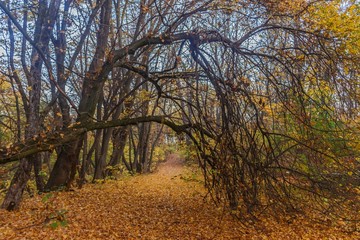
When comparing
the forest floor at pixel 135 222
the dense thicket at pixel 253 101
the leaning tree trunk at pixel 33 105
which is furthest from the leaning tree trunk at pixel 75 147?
the leaning tree trunk at pixel 33 105

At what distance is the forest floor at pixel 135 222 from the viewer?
5195 millimetres

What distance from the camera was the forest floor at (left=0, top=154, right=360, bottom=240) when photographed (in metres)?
5.20

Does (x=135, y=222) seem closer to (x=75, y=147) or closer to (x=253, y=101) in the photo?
(x=75, y=147)

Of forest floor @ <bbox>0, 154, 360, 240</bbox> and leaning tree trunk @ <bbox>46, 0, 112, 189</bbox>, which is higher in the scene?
leaning tree trunk @ <bbox>46, 0, 112, 189</bbox>

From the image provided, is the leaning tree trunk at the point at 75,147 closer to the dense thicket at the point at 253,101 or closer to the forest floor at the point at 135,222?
the dense thicket at the point at 253,101

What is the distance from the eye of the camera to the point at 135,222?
6008 mm

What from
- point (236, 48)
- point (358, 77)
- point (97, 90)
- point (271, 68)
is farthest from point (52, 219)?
point (358, 77)

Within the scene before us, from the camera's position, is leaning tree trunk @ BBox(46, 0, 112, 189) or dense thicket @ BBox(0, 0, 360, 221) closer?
dense thicket @ BBox(0, 0, 360, 221)

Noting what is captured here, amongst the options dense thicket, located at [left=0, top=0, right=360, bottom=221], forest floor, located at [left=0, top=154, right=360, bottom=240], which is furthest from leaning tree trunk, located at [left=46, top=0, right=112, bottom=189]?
forest floor, located at [left=0, top=154, right=360, bottom=240]

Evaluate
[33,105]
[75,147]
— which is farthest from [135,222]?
[33,105]

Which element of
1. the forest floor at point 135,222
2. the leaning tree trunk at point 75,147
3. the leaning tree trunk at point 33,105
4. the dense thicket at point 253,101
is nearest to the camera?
the dense thicket at point 253,101

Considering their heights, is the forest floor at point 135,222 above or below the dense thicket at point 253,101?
below

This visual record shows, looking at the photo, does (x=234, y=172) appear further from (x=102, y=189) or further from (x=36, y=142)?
(x=102, y=189)

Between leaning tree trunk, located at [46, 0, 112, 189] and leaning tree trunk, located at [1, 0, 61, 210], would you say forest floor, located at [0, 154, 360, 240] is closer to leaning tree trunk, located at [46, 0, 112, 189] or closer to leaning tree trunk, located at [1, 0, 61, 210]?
leaning tree trunk, located at [1, 0, 61, 210]
